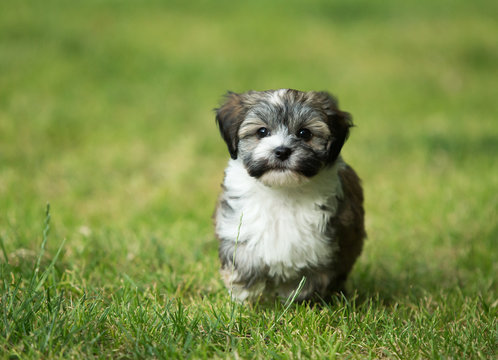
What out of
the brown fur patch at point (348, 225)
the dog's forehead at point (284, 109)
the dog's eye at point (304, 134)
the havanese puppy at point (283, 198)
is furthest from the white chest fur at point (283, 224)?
the dog's forehead at point (284, 109)

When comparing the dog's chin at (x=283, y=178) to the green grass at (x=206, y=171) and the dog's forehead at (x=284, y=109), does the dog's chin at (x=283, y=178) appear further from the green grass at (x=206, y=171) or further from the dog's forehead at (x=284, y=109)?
the green grass at (x=206, y=171)

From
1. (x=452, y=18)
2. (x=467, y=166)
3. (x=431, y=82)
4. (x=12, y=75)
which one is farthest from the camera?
(x=452, y=18)

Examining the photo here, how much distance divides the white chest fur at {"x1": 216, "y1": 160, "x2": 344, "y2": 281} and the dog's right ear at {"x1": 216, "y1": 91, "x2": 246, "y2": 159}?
185 millimetres

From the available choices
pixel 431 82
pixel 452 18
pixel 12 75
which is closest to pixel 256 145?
pixel 12 75

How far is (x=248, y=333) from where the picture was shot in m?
3.23

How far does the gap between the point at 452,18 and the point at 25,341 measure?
1462cm

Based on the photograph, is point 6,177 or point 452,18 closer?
point 6,177

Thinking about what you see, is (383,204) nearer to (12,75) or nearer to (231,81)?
(231,81)

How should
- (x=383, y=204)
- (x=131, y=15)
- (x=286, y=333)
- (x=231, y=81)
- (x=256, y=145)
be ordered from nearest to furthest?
(x=286, y=333), (x=256, y=145), (x=383, y=204), (x=231, y=81), (x=131, y=15)

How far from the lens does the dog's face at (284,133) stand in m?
3.26

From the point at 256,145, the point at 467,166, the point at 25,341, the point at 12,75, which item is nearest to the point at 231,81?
the point at 12,75

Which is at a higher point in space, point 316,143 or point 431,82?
point 431,82

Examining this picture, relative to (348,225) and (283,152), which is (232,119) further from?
(348,225)

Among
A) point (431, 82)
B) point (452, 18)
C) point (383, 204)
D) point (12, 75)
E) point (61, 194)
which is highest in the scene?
point (452, 18)
